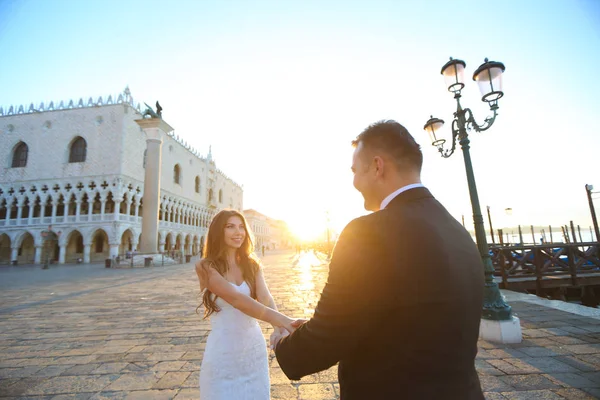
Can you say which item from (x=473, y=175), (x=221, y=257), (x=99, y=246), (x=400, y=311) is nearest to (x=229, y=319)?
(x=221, y=257)

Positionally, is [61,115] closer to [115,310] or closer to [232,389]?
[115,310]

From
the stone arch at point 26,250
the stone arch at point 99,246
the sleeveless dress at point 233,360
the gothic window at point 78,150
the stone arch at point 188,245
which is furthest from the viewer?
the stone arch at point 188,245

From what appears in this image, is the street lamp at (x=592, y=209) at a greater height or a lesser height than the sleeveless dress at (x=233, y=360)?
greater

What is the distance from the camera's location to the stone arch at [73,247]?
100ft

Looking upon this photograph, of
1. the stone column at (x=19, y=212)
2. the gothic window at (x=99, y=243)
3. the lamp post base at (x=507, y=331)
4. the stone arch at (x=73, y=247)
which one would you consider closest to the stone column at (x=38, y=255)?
the stone arch at (x=73, y=247)

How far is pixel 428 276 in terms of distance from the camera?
0.90 meters

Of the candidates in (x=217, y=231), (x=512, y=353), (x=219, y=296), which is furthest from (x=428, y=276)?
(x=512, y=353)

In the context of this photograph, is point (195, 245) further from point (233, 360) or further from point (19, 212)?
point (233, 360)

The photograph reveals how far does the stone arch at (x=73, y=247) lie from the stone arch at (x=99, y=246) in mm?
1203

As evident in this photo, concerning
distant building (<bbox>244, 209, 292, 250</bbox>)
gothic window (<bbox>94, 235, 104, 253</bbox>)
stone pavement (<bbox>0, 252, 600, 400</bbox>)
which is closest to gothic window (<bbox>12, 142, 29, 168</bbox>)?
gothic window (<bbox>94, 235, 104, 253</bbox>)

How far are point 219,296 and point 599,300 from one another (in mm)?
13789

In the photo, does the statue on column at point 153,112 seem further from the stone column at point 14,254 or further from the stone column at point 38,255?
the stone column at point 14,254

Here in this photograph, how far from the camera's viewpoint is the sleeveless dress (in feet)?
6.19

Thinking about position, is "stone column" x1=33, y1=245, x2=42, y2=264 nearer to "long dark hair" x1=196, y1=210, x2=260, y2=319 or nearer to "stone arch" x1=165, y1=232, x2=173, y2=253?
"stone arch" x1=165, y1=232, x2=173, y2=253
